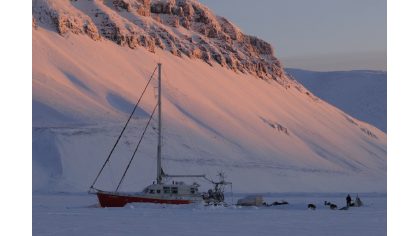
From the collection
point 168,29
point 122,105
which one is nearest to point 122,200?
point 122,105

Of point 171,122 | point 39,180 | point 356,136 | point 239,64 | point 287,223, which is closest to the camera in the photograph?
point 287,223

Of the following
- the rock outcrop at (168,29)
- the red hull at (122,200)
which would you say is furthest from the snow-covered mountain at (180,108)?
the red hull at (122,200)

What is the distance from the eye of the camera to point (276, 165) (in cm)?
10988

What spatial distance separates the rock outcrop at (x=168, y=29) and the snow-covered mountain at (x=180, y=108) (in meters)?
0.23

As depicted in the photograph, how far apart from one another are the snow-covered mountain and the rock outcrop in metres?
0.23

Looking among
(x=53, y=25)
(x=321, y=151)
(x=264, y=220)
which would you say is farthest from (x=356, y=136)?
(x=264, y=220)

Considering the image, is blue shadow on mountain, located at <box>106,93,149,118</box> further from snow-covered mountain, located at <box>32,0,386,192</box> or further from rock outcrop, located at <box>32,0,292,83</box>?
rock outcrop, located at <box>32,0,292,83</box>

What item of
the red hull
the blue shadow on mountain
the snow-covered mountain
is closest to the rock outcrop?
the snow-covered mountain

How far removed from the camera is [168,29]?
15525cm

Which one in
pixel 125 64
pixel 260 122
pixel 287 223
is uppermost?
pixel 125 64

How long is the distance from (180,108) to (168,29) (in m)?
41.5

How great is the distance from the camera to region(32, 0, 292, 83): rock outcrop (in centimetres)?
13712

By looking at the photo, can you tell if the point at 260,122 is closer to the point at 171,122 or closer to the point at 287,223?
the point at 171,122
